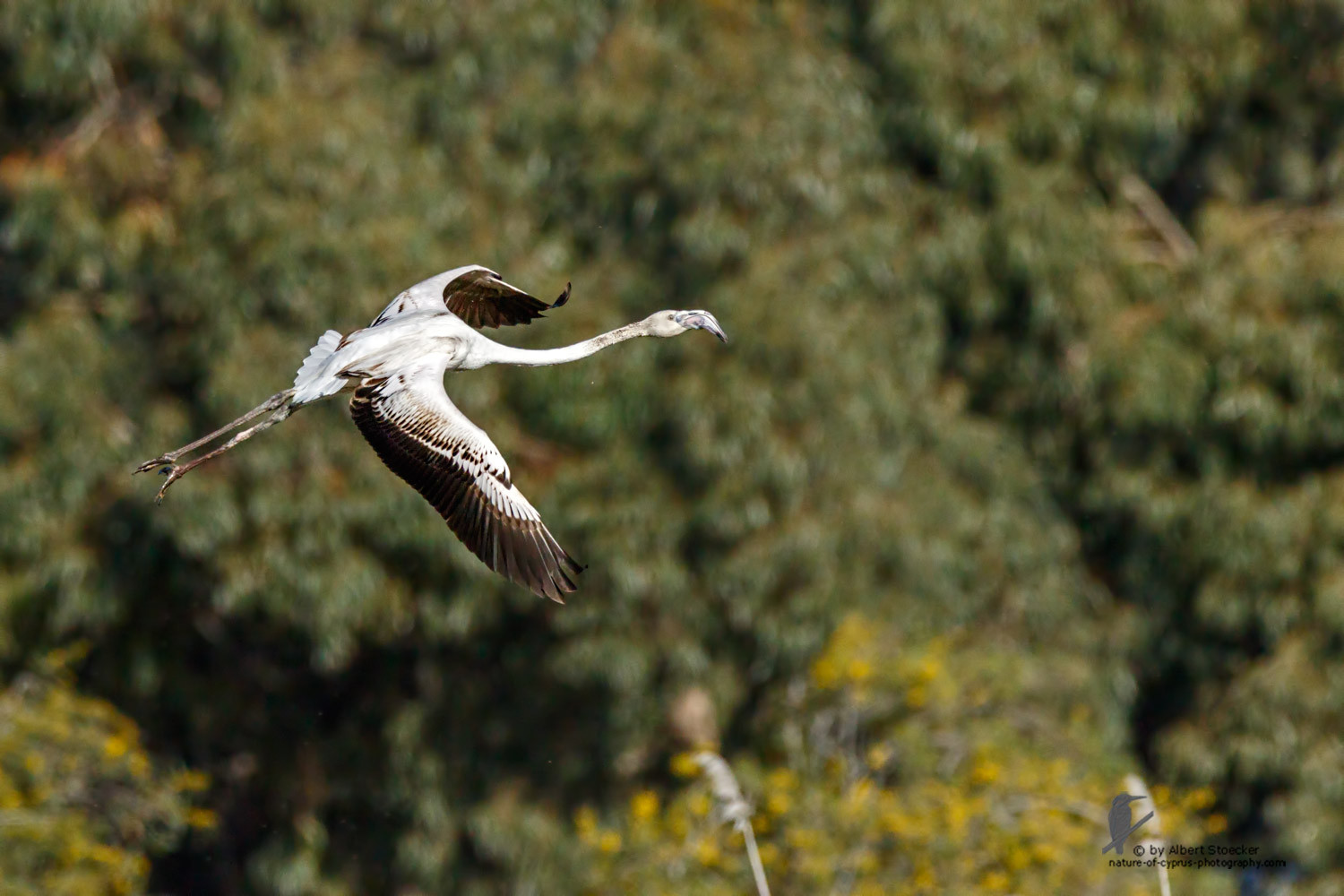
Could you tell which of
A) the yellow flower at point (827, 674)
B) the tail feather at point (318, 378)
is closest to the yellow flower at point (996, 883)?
the yellow flower at point (827, 674)

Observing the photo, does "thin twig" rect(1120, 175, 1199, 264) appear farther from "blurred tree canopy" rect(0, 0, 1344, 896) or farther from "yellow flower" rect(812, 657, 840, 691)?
"yellow flower" rect(812, 657, 840, 691)

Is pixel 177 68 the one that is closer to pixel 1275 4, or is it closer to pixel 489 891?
pixel 489 891

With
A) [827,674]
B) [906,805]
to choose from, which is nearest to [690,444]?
[827,674]

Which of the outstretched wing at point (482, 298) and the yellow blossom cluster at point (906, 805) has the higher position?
the outstretched wing at point (482, 298)

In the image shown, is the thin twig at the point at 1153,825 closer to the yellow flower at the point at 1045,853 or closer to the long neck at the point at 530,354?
the yellow flower at the point at 1045,853

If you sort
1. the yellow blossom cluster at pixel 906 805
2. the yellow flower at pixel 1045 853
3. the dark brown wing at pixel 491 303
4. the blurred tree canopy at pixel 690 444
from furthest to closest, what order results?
1. the blurred tree canopy at pixel 690 444
2. the yellow blossom cluster at pixel 906 805
3. the yellow flower at pixel 1045 853
4. the dark brown wing at pixel 491 303

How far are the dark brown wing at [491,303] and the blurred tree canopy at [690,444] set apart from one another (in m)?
3.13

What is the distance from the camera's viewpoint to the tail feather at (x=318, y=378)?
7746 millimetres

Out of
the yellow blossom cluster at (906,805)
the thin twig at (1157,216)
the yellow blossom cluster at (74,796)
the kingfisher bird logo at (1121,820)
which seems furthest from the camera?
the thin twig at (1157,216)

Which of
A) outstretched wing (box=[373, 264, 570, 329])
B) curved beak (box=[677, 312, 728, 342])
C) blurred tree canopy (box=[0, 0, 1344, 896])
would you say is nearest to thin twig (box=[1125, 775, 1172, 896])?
blurred tree canopy (box=[0, 0, 1344, 896])

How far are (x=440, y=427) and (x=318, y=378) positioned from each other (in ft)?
1.85

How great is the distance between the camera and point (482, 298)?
9078 millimetres

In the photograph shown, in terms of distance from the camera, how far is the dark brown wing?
29.4ft

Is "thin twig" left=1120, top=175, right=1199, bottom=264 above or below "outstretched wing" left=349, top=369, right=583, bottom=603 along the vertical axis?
above
